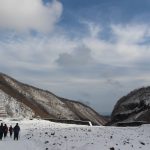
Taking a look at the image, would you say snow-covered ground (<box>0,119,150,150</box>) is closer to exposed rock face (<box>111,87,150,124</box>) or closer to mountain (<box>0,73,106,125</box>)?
exposed rock face (<box>111,87,150,124</box>)

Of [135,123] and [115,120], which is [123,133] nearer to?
[135,123]

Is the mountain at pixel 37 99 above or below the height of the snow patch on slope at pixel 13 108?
above

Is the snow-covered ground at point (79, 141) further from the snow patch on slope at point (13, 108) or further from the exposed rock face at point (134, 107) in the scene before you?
the snow patch on slope at point (13, 108)

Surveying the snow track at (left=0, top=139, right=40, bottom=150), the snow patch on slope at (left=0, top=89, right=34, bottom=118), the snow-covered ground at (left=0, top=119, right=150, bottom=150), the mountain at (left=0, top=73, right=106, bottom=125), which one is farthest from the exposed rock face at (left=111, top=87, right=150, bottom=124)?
the snow track at (left=0, top=139, right=40, bottom=150)

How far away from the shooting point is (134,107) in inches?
3297

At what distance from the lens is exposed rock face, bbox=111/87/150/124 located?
7586 centimetres

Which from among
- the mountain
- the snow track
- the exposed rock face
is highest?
the mountain

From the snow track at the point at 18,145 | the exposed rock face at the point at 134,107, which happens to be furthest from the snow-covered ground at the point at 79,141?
the exposed rock face at the point at 134,107

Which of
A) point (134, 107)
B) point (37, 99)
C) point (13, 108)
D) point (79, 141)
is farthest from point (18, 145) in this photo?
point (37, 99)

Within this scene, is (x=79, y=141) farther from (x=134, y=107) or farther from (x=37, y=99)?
(x=37, y=99)

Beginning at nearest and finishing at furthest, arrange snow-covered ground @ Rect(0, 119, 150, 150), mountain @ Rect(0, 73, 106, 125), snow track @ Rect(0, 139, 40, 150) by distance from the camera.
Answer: snow-covered ground @ Rect(0, 119, 150, 150) → snow track @ Rect(0, 139, 40, 150) → mountain @ Rect(0, 73, 106, 125)

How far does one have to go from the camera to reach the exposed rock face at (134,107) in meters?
75.9

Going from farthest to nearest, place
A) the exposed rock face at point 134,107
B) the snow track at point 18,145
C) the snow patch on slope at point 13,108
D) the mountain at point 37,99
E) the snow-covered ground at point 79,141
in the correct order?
the mountain at point 37,99, the snow patch on slope at point 13,108, the exposed rock face at point 134,107, the snow track at point 18,145, the snow-covered ground at point 79,141

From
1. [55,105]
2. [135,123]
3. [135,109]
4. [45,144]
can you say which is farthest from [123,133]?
[55,105]
